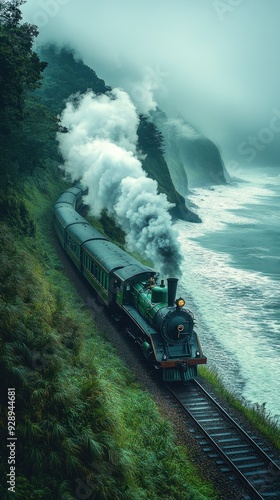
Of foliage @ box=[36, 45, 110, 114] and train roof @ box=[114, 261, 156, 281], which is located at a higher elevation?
foliage @ box=[36, 45, 110, 114]

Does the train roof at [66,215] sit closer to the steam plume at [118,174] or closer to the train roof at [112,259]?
the steam plume at [118,174]

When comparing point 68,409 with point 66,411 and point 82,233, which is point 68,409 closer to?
point 66,411

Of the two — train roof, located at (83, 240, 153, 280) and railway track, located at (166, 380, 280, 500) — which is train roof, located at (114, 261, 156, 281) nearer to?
train roof, located at (83, 240, 153, 280)

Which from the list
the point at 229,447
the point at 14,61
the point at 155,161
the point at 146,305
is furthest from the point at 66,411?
the point at 155,161

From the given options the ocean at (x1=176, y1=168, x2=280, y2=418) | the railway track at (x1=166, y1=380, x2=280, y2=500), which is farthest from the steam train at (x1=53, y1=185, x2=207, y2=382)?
the ocean at (x1=176, y1=168, x2=280, y2=418)

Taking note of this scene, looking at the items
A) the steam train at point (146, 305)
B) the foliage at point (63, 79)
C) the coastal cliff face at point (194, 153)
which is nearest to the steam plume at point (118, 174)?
the steam train at point (146, 305)

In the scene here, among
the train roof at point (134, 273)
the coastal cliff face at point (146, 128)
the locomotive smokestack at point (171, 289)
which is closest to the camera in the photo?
the locomotive smokestack at point (171, 289)

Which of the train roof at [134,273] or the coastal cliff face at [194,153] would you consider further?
the coastal cliff face at [194,153]

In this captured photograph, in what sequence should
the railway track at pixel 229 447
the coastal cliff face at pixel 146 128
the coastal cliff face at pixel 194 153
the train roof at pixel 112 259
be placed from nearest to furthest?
1. the railway track at pixel 229 447
2. the train roof at pixel 112 259
3. the coastal cliff face at pixel 146 128
4. the coastal cliff face at pixel 194 153
